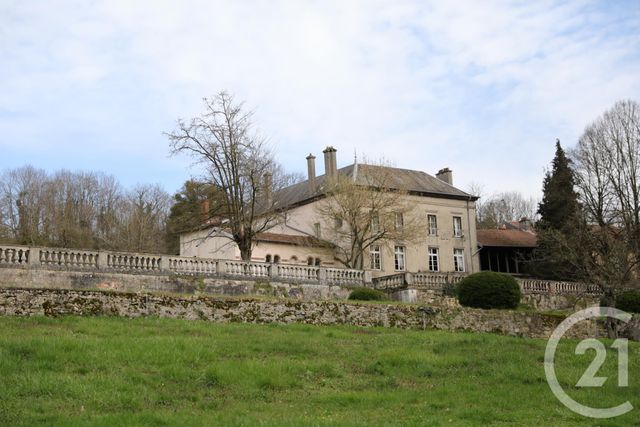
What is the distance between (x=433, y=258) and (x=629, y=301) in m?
22.6

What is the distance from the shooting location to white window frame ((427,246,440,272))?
174 ft

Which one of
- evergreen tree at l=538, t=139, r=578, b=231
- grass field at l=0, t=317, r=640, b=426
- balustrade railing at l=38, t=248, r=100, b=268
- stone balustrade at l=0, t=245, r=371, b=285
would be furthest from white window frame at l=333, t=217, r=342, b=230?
grass field at l=0, t=317, r=640, b=426

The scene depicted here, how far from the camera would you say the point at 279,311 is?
22672mm

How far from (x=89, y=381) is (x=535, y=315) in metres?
17.6

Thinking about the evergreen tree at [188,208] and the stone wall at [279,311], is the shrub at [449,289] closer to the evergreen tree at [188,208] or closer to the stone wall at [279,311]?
the stone wall at [279,311]

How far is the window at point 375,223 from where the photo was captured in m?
46.1

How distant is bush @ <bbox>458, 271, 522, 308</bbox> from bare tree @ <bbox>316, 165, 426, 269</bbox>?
49.3 ft

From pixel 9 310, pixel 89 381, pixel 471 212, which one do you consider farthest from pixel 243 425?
pixel 471 212

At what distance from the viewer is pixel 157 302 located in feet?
69.4

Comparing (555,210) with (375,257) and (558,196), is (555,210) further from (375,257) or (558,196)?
(375,257)

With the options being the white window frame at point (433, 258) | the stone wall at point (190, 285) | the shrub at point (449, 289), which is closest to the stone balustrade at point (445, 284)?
the shrub at point (449, 289)

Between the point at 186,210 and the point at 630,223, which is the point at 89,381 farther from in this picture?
the point at 186,210

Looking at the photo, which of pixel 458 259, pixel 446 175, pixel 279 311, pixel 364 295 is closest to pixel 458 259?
pixel 458 259

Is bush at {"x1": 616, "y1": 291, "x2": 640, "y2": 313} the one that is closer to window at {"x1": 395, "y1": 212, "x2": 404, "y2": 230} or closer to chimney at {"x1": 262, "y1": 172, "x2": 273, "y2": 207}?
window at {"x1": 395, "y1": 212, "x2": 404, "y2": 230}
